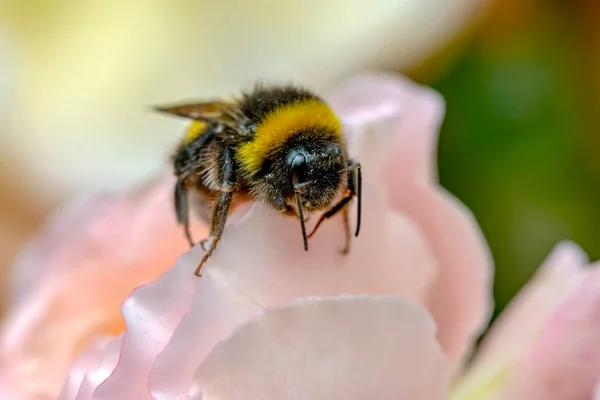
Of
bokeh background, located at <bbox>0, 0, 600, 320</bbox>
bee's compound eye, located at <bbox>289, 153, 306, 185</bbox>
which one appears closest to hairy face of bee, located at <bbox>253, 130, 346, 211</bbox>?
bee's compound eye, located at <bbox>289, 153, 306, 185</bbox>

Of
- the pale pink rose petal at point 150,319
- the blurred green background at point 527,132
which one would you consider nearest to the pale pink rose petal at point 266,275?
the pale pink rose petal at point 150,319

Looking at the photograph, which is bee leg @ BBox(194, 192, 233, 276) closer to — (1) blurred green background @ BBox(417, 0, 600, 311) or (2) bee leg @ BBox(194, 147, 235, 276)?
(2) bee leg @ BBox(194, 147, 235, 276)

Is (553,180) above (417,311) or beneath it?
beneath

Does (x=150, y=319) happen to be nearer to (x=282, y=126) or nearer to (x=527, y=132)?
(x=282, y=126)

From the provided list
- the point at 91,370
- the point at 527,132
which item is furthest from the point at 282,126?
the point at 527,132

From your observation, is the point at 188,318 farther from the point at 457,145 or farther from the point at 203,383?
the point at 457,145

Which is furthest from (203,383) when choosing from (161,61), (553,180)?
(161,61)

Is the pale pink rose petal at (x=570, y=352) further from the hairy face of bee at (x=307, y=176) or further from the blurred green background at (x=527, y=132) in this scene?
the blurred green background at (x=527, y=132)
